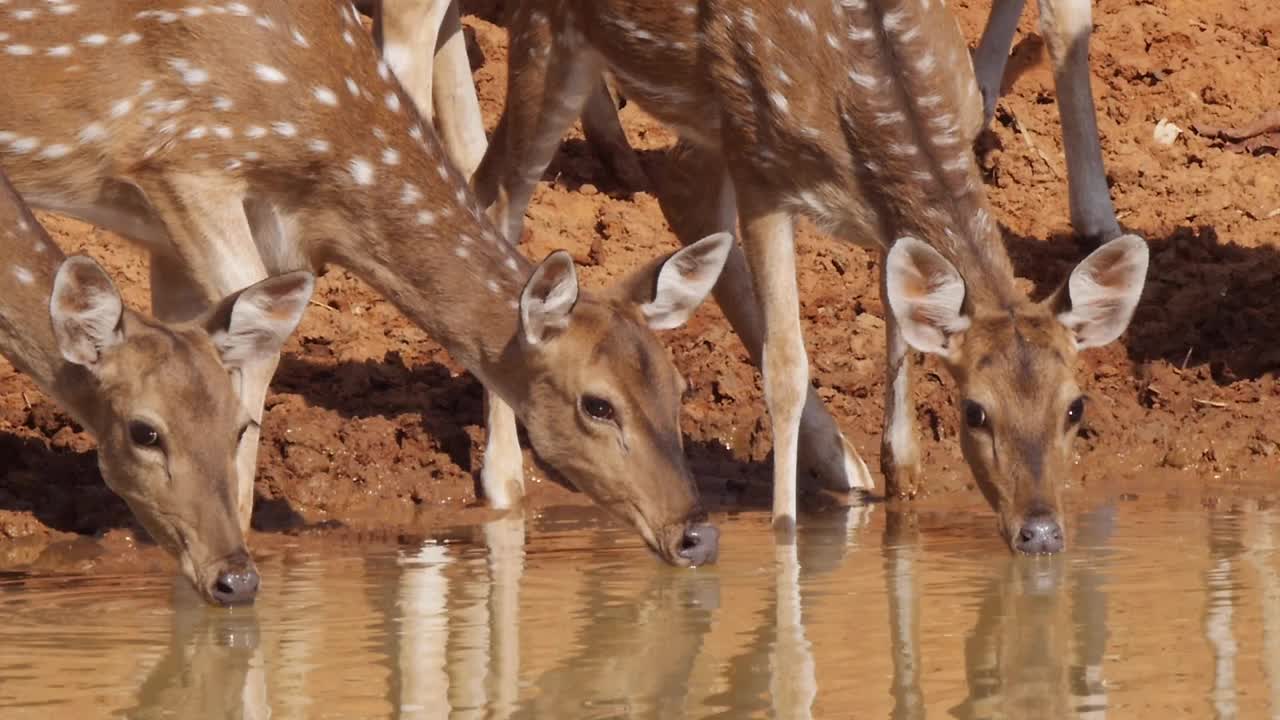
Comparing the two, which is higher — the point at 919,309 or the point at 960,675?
the point at 919,309

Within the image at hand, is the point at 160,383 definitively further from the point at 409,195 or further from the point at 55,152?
the point at 409,195

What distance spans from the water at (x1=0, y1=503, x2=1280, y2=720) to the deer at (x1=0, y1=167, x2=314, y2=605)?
241mm

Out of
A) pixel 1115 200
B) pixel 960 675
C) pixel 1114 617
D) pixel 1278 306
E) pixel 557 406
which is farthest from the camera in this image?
pixel 1115 200

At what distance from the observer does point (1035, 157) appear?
1412 cm

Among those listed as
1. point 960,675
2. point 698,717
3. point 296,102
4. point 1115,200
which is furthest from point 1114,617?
point 1115,200

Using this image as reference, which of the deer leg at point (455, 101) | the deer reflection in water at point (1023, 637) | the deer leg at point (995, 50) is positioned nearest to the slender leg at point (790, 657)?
the deer reflection in water at point (1023, 637)

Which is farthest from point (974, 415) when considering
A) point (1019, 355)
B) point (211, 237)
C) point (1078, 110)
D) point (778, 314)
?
point (1078, 110)

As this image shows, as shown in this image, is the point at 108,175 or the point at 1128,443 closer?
the point at 108,175

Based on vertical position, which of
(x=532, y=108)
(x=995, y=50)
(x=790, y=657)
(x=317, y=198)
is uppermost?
(x=995, y=50)

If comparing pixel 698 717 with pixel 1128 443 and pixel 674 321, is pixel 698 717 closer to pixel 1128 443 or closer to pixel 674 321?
pixel 674 321

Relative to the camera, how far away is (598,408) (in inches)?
354

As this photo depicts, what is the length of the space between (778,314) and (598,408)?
134 cm

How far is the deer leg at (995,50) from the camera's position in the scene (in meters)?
13.3

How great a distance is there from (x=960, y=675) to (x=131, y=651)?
2299mm
